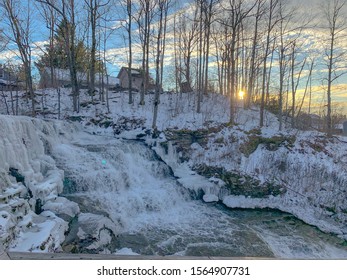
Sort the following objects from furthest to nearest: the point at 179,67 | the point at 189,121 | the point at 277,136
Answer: the point at 179,67
the point at 189,121
the point at 277,136

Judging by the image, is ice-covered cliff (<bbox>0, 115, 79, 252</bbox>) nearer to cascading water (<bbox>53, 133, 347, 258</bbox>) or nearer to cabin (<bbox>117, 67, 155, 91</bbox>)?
cascading water (<bbox>53, 133, 347, 258</bbox>)

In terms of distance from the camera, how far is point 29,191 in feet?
20.7

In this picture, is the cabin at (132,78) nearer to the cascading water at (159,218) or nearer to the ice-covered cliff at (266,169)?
the ice-covered cliff at (266,169)

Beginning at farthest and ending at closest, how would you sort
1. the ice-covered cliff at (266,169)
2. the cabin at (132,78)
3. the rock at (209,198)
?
the cabin at (132,78)
the rock at (209,198)
the ice-covered cliff at (266,169)

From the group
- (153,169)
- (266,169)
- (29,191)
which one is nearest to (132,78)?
(153,169)

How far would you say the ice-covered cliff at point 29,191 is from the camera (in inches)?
174

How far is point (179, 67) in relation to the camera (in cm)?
2555

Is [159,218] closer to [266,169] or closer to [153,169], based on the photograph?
[153,169]

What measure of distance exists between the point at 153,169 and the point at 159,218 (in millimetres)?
3079

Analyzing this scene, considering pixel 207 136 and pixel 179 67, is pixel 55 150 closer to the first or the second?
pixel 207 136

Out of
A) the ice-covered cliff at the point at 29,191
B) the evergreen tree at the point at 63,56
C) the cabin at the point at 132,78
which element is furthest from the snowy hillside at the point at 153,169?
the cabin at the point at 132,78

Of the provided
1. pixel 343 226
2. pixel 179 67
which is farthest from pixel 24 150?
pixel 179 67

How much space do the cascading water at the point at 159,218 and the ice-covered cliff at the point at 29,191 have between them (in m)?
0.55
